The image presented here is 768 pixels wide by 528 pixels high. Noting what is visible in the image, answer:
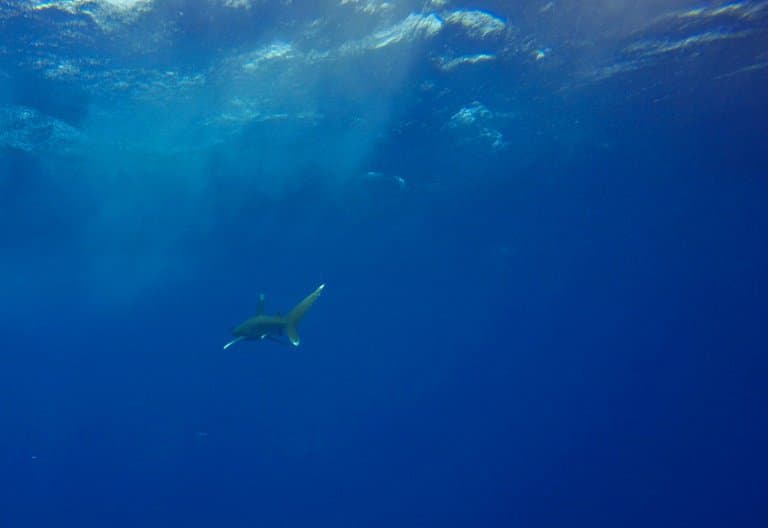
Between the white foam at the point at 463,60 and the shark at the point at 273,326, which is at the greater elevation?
the white foam at the point at 463,60

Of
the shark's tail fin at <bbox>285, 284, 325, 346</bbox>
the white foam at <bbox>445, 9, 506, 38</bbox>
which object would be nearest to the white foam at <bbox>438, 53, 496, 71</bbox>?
the white foam at <bbox>445, 9, 506, 38</bbox>

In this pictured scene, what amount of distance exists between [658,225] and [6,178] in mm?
36514

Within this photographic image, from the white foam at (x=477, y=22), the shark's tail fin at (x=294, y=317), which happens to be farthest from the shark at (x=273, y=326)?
the white foam at (x=477, y=22)

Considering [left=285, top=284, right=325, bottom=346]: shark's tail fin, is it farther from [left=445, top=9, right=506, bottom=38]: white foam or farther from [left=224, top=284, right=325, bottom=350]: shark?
[left=445, top=9, right=506, bottom=38]: white foam

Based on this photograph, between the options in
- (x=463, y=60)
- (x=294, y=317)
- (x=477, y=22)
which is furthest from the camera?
(x=463, y=60)

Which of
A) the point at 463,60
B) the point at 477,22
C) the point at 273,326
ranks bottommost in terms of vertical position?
the point at 273,326

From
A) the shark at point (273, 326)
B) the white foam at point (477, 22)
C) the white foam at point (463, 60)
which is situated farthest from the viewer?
the white foam at point (463, 60)

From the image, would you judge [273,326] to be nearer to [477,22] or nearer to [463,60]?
[477,22]

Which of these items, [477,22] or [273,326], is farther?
[477,22]

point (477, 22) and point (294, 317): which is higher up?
point (477, 22)

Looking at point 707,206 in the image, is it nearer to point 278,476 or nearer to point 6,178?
point 278,476

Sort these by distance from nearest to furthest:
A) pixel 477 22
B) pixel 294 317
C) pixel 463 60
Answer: pixel 294 317 → pixel 477 22 → pixel 463 60

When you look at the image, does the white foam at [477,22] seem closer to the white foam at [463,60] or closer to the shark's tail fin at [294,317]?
the white foam at [463,60]

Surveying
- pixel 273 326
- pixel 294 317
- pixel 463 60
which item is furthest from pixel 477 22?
pixel 273 326
